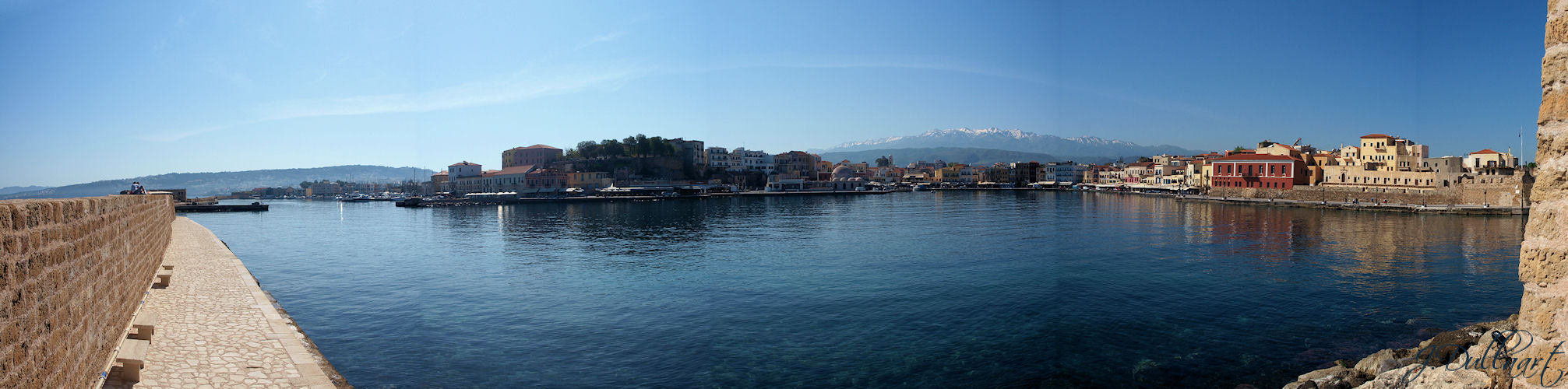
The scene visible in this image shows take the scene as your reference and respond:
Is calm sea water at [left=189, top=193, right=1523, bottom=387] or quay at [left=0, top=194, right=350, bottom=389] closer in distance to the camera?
quay at [left=0, top=194, right=350, bottom=389]

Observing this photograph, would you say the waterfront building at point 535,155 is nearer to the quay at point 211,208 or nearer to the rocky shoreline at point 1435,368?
the quay at point 211,208

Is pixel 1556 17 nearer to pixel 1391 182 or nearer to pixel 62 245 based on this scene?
pixel 62 245

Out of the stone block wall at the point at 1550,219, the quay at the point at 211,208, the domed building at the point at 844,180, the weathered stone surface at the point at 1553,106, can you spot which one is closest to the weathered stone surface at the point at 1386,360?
the stone block wall at the point at 1550,219

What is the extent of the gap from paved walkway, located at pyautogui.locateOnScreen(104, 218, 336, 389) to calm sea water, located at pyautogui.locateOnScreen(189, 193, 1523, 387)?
3.64 feet

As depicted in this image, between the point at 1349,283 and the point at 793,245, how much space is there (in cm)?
1501

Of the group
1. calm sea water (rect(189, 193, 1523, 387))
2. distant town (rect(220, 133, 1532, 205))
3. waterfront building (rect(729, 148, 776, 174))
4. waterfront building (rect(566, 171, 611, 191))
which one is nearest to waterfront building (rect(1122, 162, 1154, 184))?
distant town (rect(220, 133, 1532, 205))

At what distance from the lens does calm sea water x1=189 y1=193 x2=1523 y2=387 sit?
912 centimetres

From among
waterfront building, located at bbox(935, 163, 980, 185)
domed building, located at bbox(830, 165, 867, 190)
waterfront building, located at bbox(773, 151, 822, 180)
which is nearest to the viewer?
domed building, located at bbox(830, 165, 867, 190)

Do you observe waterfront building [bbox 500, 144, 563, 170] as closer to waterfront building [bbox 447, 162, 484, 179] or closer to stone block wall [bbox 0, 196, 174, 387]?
waterfront building [bbox 447, 162, 484, 179]

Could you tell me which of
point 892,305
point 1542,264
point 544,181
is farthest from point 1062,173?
point 1542,264

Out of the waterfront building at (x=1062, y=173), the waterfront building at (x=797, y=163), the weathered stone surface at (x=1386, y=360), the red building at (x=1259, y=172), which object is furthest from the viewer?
the waterfront building at (x=797, y=163)

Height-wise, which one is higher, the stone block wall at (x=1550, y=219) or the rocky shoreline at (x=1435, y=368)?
the stone block wall at (x=1550, y=219)

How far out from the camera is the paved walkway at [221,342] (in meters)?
6.35

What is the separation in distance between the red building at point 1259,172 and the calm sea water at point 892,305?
2712 centimetres
